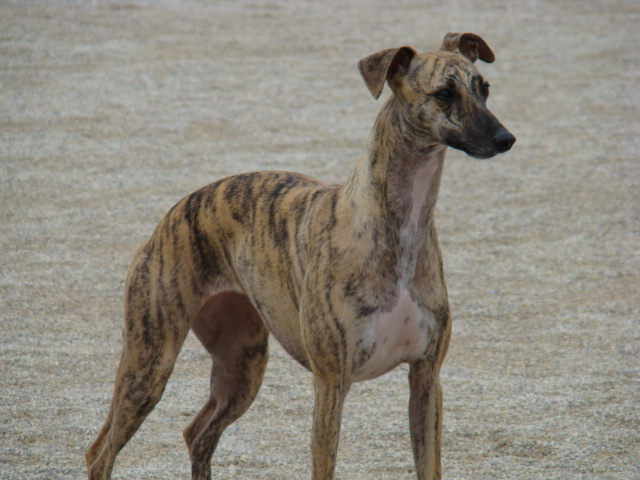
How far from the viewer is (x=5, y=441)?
5371 mm

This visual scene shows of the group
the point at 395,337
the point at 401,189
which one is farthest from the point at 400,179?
the point at 395,337

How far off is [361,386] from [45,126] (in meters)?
6.19

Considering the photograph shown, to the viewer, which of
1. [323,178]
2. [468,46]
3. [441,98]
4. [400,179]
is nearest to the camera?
[441,98]

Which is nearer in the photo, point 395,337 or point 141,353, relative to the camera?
point 395,337

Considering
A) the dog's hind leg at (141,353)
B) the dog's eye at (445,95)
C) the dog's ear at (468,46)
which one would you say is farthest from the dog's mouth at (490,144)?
the dog's hind leg at (141,353)

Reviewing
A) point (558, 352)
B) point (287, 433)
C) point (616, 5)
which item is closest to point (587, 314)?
point (558, 352)

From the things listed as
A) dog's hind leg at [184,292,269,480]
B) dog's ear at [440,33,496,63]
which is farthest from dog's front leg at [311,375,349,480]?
dog's ear at [440,33,496,63]

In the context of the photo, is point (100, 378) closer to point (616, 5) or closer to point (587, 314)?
point (587, 314)

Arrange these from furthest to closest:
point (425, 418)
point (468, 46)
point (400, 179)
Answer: point (468, 46) < point (425, 418) < point (400, 179)

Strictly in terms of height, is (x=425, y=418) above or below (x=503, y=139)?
below

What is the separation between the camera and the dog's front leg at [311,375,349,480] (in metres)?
3.91

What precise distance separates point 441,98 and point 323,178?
18.7 ft

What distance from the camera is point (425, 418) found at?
4.11 m

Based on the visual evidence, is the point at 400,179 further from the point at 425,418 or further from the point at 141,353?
the point at 141,353
